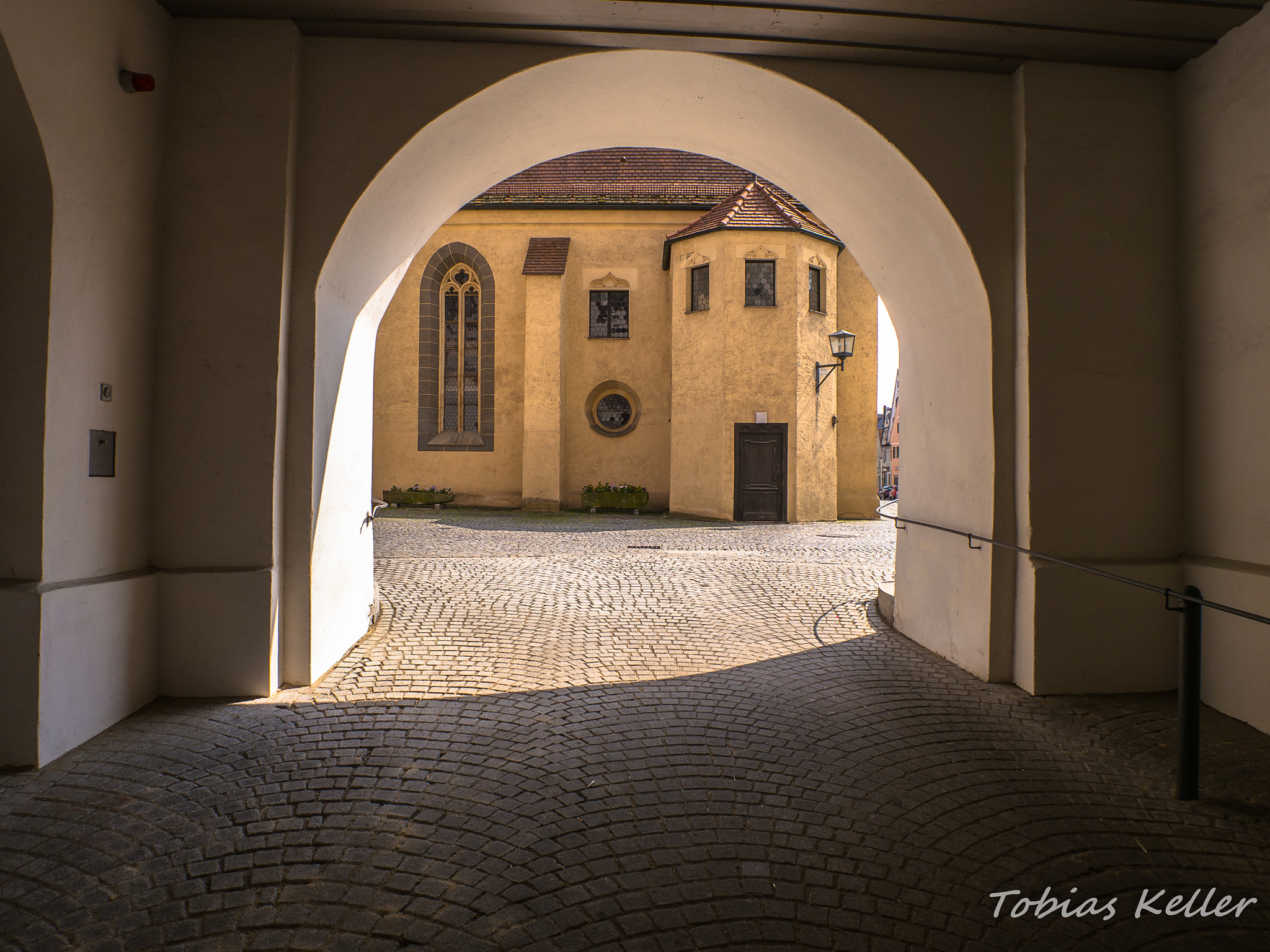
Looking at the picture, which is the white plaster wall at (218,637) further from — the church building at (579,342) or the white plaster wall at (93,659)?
the church building at (579,342)

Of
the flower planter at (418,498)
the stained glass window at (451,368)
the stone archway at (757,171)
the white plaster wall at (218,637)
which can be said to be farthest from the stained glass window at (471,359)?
the white plaster wall at (218,637)

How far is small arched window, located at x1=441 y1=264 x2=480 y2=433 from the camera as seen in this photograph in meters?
22.4

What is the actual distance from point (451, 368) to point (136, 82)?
19082 mm

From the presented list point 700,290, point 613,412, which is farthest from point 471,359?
point 700,290

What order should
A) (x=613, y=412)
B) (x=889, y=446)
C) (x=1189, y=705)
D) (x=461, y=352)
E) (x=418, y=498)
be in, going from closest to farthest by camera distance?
1. (x=1189, y=705)
2. (x=418, y=498)
3. (x=613, y=412)
4. (x=461, y=352)
5. (x=889, y=446)

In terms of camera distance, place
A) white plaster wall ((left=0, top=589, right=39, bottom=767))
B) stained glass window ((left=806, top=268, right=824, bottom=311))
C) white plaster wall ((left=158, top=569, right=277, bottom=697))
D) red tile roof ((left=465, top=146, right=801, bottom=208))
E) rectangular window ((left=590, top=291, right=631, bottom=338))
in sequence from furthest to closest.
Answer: rectangular window ((left=590, top=291, right=631, bottom=338)) < red tile roof ((left=465, top=146, right=801, bottom=208)) < stained glass window ((left=806, top=268, right=824, bottom=311)) < white plaster wall ((left=158, top=569, right=277, bottom=697)) < white plaster wall ((left=0, top=589, right=39, bottom=767))

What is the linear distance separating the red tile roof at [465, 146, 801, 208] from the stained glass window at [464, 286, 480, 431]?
2975 millimetres

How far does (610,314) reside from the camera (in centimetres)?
2225

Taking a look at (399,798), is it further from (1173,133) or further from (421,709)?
(1173,133)

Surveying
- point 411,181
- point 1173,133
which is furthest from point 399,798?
point 1173,133

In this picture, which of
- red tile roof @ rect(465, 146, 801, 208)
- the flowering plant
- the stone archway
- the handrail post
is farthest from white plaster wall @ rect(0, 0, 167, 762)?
red tile roof @ rect(465, 146, 801, 208)

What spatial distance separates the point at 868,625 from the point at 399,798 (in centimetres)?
454

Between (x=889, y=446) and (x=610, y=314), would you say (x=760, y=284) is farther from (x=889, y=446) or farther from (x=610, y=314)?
(x=889, y=446)
